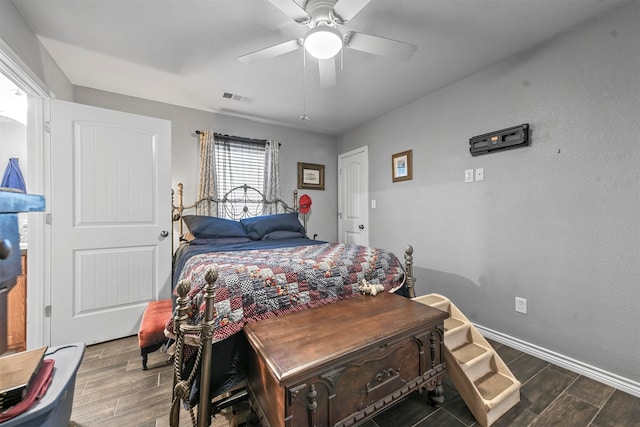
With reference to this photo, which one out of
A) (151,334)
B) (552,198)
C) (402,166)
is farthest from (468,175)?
(151,334)

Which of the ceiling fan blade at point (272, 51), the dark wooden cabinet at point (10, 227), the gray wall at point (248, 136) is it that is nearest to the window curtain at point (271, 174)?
the gray wall at point (248, 136)

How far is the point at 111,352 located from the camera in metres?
2.18

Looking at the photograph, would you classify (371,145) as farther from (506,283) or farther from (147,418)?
(147,418)

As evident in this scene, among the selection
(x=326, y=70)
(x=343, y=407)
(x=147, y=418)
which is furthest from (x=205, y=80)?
(x=343, y=407)

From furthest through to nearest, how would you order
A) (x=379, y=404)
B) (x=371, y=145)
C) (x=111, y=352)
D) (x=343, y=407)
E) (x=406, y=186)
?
1. (x=371, y=145)
2. (x=406, y=186)
3. (x=111, y=352)
4. (x=379, y=404)
5. (x=343, y=407)

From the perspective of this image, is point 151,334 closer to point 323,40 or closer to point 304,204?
point 323,40

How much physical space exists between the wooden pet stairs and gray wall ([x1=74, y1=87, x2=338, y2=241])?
106 inches

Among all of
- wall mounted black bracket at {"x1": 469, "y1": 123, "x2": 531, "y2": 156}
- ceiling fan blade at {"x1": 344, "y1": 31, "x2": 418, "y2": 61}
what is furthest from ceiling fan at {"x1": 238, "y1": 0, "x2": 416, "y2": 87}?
wall mounted black bracket at {"x1": 469, "y1": 123, "x2": 531, "y2": 156}

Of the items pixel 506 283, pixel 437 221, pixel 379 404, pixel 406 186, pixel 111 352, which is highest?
pixel 406 186

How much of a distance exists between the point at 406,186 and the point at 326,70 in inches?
72.6

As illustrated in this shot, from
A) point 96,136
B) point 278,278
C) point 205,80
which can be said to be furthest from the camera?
point 205,80

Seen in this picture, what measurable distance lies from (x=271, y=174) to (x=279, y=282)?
2503mm

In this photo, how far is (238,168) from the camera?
144 inches

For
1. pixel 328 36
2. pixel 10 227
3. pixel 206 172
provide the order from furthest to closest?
1. pixel 206 172
2. pixel 328 36
3. pixel 10 227
